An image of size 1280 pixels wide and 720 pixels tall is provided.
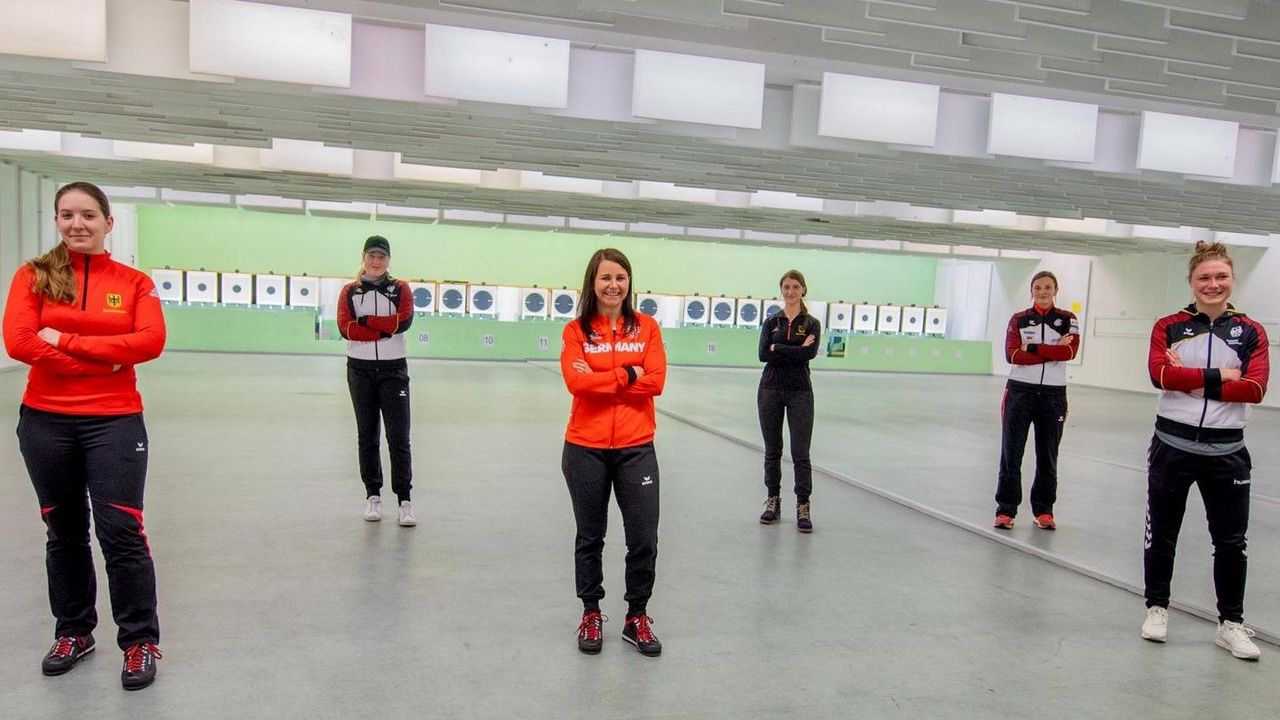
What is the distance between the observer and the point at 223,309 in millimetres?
16891

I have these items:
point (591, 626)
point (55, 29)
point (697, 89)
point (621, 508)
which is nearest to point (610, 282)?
point (621, 508)

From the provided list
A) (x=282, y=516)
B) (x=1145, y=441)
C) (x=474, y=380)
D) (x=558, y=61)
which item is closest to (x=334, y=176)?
(x=474, y=380)

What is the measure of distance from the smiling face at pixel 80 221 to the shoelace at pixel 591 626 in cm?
190

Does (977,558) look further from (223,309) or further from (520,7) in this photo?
(223,309)

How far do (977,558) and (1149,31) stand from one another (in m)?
2.76

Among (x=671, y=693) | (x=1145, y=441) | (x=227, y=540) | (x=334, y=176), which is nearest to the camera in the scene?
(x=671, y=693)

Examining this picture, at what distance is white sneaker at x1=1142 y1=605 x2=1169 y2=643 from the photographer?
10.6 feet

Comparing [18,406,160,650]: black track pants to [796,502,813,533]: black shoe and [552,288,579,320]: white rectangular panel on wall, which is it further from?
[552,288,579,320]: white rectangular panel on wall

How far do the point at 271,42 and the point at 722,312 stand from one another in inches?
615

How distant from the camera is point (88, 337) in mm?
2430

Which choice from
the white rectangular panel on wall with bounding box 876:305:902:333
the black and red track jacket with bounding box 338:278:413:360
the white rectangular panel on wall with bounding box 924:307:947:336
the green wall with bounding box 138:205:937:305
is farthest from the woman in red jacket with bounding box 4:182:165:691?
the white rectangular panel on wall with bounding box 924:307:947:336

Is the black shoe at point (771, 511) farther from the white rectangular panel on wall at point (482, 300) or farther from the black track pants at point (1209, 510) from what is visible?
the white rectangular panel on wall at point (482, 300)

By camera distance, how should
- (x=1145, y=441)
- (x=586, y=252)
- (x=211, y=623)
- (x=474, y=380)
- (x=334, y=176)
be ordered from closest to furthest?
(x=211, y=623) < (x=1145, y=441) < (x=334, y=176) < (x=474, y=380) < (x=586, y=252)

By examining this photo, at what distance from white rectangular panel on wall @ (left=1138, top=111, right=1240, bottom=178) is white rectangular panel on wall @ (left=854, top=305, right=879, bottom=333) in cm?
1414
